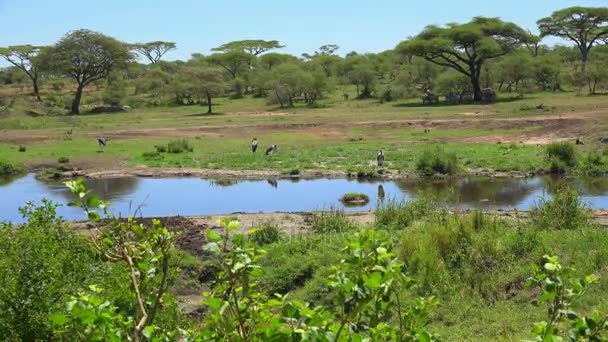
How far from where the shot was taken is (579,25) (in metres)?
65.7

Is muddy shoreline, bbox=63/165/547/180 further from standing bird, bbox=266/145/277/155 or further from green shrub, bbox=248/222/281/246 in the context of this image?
green shrub, bbox=248/222/281/246

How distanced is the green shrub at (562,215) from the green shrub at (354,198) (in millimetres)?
7240

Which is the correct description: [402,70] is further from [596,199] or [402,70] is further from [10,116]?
[596,199]

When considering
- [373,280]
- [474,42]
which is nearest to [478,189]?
[373,280]

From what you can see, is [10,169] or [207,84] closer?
[10,169]

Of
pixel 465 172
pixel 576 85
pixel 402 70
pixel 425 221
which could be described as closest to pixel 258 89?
pixel 402 70

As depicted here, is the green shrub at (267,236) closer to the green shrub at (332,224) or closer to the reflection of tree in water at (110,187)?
the green shrub at (332,224)

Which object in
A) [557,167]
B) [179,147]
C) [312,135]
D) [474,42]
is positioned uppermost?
[474,42]

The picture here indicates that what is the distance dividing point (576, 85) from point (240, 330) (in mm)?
55780

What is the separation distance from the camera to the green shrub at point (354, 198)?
2042cm

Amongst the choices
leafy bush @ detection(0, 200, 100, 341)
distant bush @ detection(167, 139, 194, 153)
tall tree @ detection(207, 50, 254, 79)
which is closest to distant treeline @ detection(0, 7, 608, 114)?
tall tree @ detection(207, 50, 254, 79)

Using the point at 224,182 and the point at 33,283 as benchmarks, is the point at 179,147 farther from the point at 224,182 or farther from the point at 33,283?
the point at 33,283

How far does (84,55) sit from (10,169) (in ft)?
98.5

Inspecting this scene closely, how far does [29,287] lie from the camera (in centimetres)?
634
